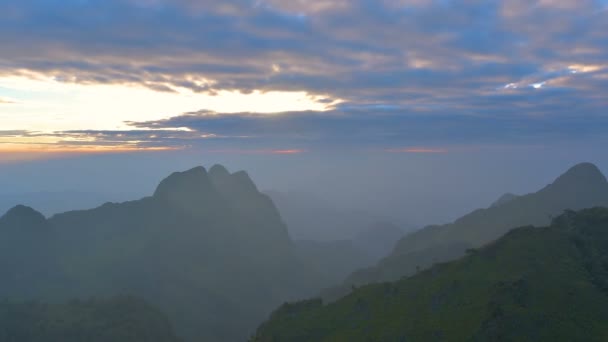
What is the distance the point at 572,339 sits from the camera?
105 feet

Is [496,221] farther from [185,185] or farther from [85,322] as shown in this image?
[85,322]

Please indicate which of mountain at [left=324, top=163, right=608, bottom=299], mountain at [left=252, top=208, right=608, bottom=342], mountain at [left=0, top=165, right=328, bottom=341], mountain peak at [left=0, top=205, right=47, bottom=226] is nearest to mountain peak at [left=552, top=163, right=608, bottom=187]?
mountain at [left=324, top=163, right=608, bottom=299]

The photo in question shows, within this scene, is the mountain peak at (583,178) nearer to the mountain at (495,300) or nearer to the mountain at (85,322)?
the mountain at (495,300)

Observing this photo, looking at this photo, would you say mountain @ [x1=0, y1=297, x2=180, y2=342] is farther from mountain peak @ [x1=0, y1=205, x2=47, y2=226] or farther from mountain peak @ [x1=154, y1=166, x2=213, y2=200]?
mountain peak @ [x1=154, y1=166, x2=213, y2=200]

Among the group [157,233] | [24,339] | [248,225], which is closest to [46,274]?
[157,233]

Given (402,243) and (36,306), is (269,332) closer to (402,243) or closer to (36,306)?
(36,306)

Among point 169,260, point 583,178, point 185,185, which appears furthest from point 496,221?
point 185,185

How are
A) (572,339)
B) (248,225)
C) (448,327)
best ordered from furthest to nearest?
(248,225) < (448,327) < (572,339)

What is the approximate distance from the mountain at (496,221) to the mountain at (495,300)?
66297mm

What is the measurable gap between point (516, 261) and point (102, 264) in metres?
120

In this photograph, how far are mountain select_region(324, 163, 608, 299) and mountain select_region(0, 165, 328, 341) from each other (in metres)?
41.5

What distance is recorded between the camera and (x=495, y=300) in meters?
37.9

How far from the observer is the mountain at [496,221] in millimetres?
122062

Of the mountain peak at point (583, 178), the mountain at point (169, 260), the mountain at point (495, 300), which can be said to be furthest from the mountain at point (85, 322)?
the mountain peak at point (583, 178)
